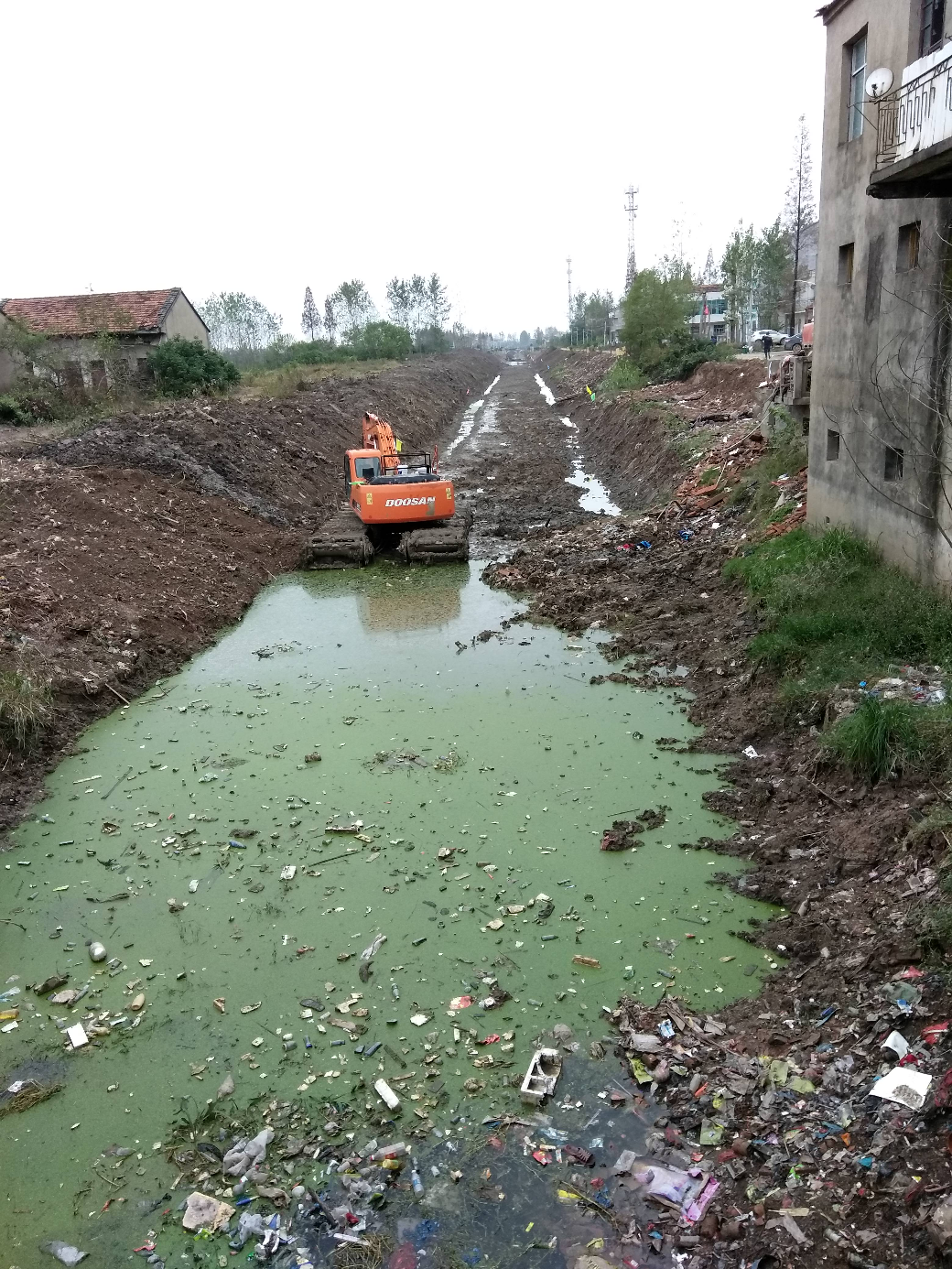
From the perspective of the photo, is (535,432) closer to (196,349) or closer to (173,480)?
(196,349)

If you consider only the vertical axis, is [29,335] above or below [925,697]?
above

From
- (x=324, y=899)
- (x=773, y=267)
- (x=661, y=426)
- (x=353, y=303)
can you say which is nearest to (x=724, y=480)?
(x=661, y=426)

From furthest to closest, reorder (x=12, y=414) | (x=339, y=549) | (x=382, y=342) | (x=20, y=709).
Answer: (x=382, y=342), (x=12, y=414), (x=339, y=549), (x=20, y=709)

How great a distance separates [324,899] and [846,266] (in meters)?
10.3

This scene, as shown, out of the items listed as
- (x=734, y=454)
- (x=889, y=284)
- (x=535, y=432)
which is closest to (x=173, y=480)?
(x=734, y=454)

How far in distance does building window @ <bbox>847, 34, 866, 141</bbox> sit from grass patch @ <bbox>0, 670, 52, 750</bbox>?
11689 mm

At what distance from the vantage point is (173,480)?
693 inches

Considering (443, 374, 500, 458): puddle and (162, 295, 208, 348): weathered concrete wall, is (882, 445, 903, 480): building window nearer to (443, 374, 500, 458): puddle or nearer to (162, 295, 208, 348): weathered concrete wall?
(443, 374, 500, 458): puddle

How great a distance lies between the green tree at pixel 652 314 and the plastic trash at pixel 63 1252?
36.4m

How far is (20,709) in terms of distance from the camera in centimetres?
913

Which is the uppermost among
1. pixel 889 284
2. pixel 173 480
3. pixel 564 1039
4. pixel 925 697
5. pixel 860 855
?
pixel 889 284

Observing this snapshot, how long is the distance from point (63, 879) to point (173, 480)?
39.3 feet

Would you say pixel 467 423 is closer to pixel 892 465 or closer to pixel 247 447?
pixel 247 447

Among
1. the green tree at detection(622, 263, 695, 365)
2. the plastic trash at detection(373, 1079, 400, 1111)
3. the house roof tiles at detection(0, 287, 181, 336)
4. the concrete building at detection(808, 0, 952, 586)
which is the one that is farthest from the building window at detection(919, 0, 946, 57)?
the green tree at detection(622, 263, 695, 365)
